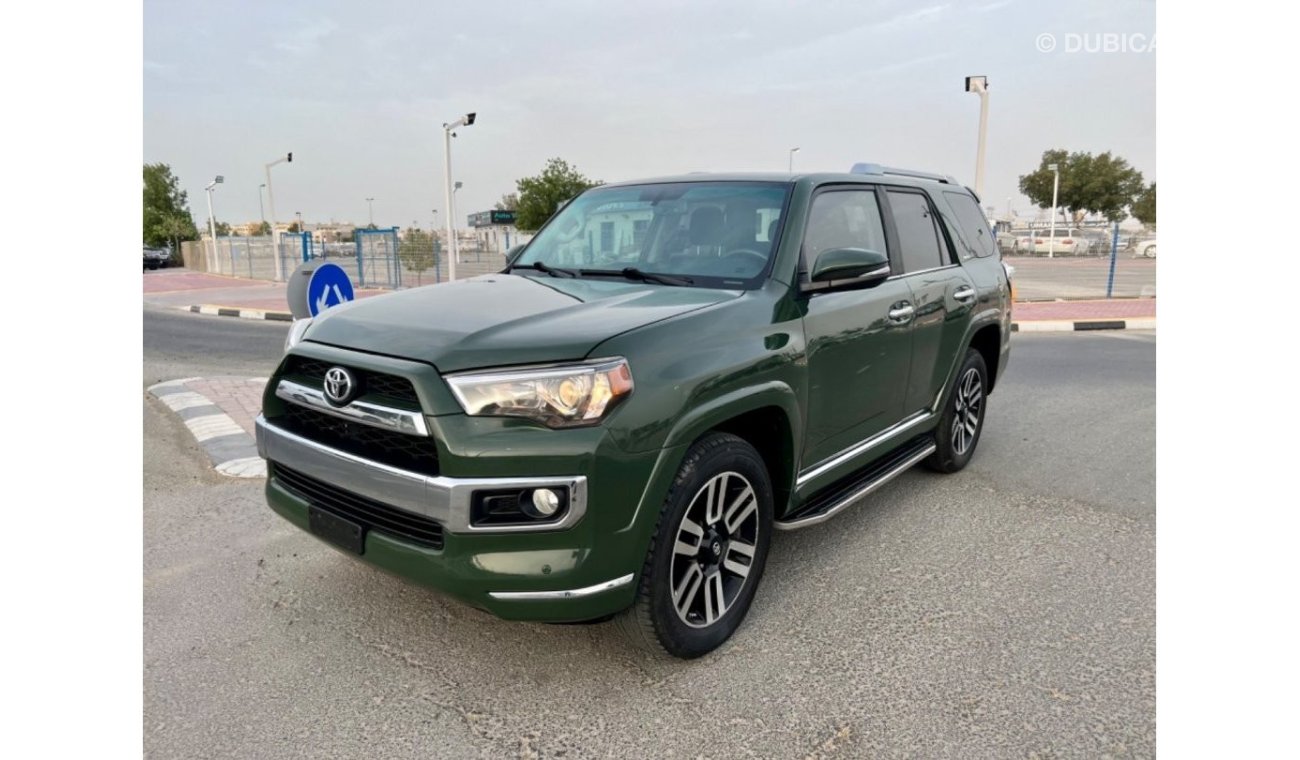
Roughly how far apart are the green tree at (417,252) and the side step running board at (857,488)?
→ 21.2 meters

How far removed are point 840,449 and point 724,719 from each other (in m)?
1.51

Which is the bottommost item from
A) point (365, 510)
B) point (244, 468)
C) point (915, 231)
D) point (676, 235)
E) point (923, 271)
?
point (244, 468)

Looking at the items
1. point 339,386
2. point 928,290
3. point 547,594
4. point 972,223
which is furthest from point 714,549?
point 972,223

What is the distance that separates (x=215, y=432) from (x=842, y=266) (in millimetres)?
5022

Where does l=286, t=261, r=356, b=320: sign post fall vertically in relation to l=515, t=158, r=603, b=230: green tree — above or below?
below

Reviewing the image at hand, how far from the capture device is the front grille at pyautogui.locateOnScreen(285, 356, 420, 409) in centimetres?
267

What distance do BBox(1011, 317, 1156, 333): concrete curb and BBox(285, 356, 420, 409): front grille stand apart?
1232 centimetres

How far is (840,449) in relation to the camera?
3826 millimetres

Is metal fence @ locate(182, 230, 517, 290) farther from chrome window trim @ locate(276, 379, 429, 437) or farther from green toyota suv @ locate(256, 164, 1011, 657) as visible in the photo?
chrome window trim @ locate(276, 379, 429, 437)

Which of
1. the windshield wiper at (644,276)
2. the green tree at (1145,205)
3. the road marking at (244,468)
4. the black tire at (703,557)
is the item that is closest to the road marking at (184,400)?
the road marking at (244,468)

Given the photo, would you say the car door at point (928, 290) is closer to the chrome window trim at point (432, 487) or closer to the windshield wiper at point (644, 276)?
the windshield wiper at point (644, 276)

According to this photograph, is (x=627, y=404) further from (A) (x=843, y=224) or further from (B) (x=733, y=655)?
(A) (x=843, y=224)

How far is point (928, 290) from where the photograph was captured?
445 cm

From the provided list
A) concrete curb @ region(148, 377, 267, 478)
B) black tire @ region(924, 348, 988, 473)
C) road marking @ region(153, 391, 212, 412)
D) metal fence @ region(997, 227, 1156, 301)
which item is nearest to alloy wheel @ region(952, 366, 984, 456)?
black tire @ region(924, 348, 988, 473)
